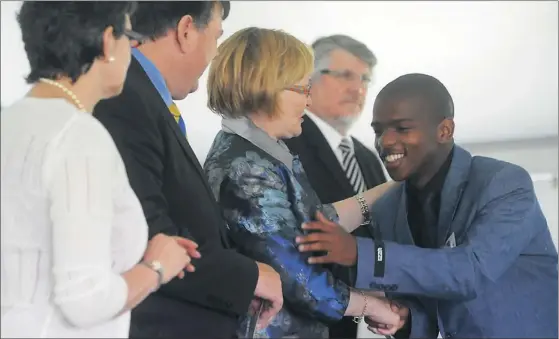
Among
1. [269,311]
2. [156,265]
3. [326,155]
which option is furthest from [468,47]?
[156,265]

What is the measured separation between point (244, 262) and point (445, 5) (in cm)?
45

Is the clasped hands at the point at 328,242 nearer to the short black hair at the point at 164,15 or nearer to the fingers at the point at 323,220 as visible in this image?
the fingers at the point at 323,220

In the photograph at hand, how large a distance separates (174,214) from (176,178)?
35mm

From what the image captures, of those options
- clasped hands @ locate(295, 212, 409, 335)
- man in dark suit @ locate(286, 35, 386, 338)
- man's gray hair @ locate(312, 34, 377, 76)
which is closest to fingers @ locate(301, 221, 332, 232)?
clasped hands @ locate(295, 212, 409, 335)

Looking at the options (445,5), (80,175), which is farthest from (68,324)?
(445,5)

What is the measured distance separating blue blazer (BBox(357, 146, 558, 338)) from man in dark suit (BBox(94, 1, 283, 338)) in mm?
162

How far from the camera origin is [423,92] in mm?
935

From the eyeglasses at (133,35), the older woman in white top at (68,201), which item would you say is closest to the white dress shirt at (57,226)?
the older woman in white top at (68,201)

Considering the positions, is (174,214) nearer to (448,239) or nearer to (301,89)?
(301,89)

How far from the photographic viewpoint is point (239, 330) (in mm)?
832

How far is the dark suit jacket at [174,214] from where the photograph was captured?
2.37 ft

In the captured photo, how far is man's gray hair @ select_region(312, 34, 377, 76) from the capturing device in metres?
0.99

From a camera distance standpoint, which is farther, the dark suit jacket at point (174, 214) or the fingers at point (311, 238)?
the fingers at point (311, 238)

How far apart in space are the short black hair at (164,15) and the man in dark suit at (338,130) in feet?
0.65
